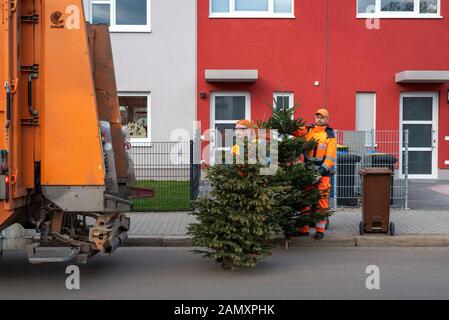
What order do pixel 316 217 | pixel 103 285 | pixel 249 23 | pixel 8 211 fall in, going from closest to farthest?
pixel 8 211
pixel 103 285
pixel 316 217
pixel 249 23

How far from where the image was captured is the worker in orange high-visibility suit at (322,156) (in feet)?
29.2

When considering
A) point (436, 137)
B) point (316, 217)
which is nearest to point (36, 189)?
point (316, 217)

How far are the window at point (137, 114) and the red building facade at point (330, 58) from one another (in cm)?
156

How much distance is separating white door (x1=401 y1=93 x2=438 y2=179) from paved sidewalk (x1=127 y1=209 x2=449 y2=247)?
5145 mm

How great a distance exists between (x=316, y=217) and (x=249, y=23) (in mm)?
8501

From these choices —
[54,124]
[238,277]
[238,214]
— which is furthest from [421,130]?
[54,124]

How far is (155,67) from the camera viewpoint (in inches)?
625

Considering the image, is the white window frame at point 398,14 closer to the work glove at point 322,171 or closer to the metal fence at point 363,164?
the metal fence at point 363,164

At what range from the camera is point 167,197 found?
12188 mm

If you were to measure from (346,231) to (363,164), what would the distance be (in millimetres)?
Answer: 2466

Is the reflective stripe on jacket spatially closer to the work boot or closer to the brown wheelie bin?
the brown wheelie bin

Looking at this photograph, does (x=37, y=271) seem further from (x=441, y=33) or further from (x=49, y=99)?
(x=441, y=33)

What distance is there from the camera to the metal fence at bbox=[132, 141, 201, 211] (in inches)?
465

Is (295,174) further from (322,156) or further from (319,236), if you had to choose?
(319,236)
